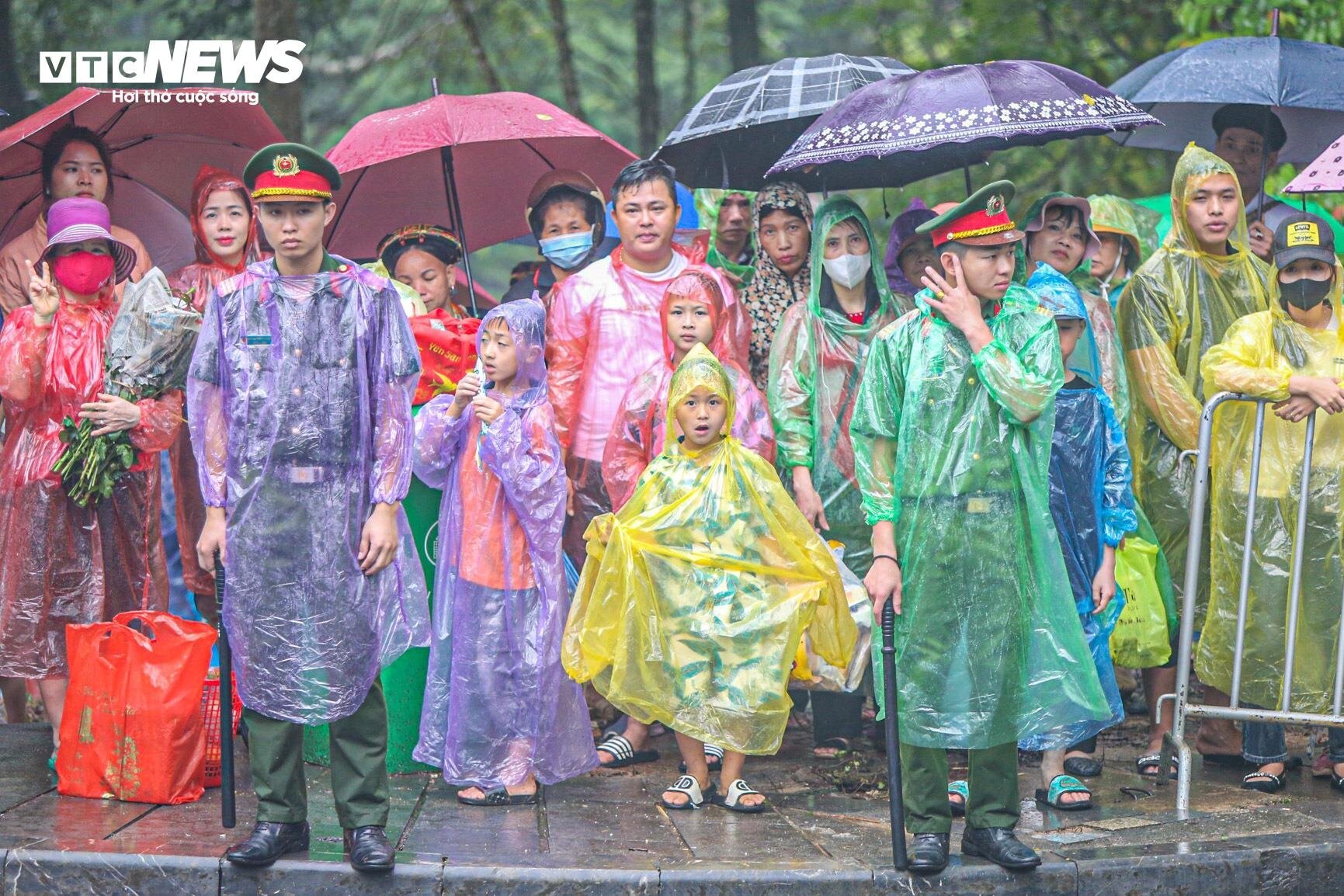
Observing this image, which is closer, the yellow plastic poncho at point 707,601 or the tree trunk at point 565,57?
the yellow plastic poncho at point 707,601

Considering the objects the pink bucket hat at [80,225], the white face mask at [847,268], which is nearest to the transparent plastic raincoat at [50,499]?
the pink bucket hat at [80,225]

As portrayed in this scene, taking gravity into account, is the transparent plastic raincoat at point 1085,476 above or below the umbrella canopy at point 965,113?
below

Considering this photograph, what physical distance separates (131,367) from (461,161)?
231cm

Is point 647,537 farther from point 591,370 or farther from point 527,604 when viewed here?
point 591,370

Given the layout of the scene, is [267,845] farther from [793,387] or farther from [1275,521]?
[1275,521]

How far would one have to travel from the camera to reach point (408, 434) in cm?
447

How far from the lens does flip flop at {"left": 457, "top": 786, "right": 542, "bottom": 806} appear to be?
5176mm

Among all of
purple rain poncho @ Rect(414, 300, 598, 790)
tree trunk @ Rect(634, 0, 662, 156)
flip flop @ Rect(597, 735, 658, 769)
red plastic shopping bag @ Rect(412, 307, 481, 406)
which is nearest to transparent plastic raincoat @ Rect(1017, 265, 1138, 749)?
flip flop @ Rect(597, 735, 658, 769)

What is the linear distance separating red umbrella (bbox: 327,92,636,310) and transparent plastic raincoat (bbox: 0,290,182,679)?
1336 millimetres

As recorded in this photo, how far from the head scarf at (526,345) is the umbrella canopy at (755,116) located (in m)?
1.38

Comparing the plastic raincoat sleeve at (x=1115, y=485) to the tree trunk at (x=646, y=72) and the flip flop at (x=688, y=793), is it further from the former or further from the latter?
the tree trunk at (x=646, y=72)

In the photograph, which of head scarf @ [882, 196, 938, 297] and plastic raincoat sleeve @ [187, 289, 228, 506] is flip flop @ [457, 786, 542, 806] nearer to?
plastic raincoat sleeve @ [187, 289, 228, 506]

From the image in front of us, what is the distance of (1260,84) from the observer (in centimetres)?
643

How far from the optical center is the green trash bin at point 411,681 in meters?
5.57
